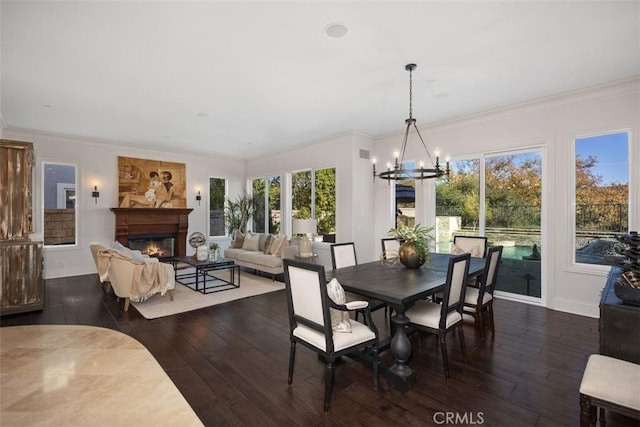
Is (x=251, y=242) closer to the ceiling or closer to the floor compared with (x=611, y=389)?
closer to the ceiling

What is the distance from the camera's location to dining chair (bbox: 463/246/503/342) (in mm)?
3188

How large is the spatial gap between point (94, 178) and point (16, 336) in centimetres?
432

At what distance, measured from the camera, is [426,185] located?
18.7 feet

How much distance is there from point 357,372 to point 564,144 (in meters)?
4.21

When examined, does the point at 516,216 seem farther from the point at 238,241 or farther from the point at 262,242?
the point at 238,241

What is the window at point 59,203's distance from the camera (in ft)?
20.5

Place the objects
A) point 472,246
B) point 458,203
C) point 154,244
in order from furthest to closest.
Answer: point 154,244 < point 458,203 < point 472,246

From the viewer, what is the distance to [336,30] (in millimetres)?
2686

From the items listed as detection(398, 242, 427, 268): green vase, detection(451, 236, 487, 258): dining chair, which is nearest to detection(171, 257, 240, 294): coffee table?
detection(398, 242, 427, 268): green vase

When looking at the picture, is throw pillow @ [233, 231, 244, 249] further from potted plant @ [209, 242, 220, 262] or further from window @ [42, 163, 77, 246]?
window @ [42, 163, 77, 246]

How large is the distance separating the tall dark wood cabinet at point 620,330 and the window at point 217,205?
8267 millimetres

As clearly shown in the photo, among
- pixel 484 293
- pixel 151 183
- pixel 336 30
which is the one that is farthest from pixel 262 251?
pixel 336 30

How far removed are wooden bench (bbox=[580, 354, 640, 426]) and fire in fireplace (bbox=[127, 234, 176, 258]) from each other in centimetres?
801

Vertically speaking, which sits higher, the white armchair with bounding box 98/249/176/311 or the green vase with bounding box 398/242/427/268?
the green vase with bounding box 398/242/427/268
